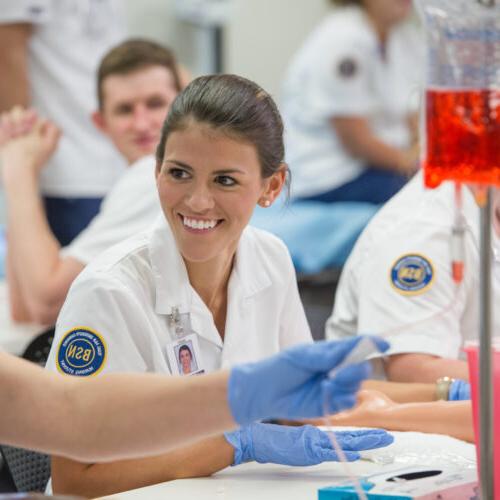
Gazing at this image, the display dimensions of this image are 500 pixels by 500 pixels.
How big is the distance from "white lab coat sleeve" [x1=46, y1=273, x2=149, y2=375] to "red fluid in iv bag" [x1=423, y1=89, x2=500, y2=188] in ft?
2.07

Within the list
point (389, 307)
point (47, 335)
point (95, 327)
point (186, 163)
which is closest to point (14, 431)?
point (95, 327)

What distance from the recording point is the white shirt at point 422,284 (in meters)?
2.17

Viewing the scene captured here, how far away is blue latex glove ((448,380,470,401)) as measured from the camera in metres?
1.93

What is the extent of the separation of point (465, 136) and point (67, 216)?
2.33 metres

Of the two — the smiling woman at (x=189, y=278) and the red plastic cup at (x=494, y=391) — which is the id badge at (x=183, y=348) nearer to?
the smiling woman at (x=189, y=278)

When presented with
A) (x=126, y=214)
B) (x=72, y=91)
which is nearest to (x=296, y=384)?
(x=126, y=214)

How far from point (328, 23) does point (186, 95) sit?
9.51ft

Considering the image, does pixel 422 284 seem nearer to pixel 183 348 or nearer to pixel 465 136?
pixel 183 348

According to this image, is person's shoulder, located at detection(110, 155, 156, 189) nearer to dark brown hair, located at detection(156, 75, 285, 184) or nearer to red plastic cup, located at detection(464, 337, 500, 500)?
dark brown hair, located at detection(156, 75, 285, 184)

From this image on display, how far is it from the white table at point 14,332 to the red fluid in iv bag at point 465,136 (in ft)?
4.37

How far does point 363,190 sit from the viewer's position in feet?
15.3

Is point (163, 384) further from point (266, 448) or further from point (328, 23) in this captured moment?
point (328, 23)

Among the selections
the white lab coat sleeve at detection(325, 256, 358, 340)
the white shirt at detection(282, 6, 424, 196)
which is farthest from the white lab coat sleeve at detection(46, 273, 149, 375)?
the white shirt at detection(282, 6, 424, 196)

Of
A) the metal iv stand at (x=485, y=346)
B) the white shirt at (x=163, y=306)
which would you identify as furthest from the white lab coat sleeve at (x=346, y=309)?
the metal iv stand at (x=485, y=346)
